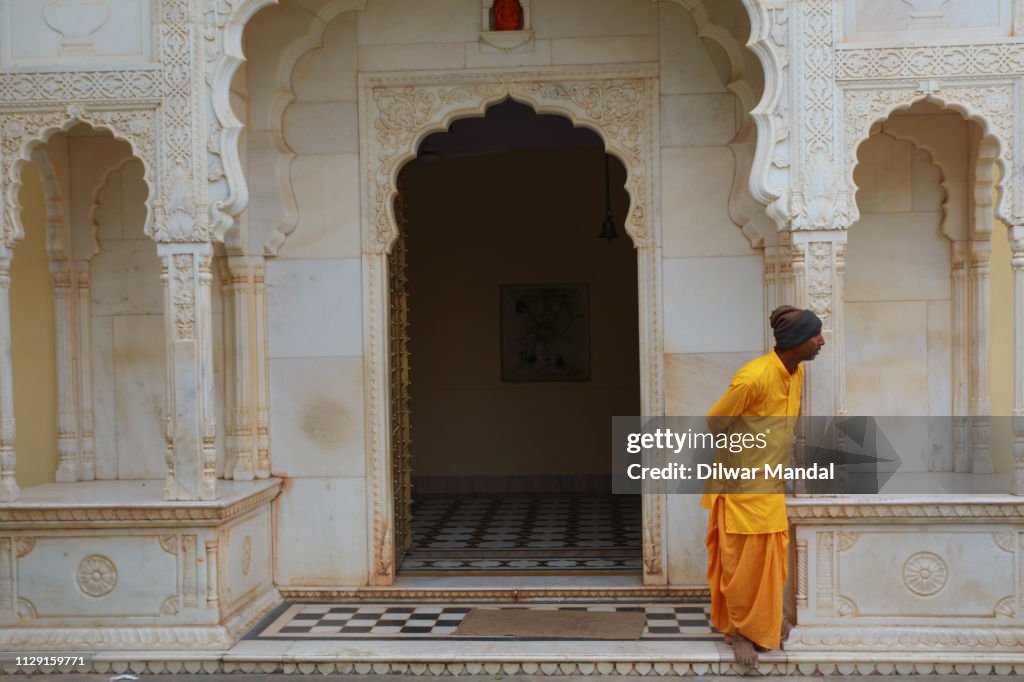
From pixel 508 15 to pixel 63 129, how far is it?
2.39m

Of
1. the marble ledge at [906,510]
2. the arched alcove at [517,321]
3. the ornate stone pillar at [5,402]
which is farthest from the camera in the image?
the arched alcove at [517,321]

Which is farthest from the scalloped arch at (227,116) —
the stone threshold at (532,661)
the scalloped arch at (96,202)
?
the stone threshold at (532,661)

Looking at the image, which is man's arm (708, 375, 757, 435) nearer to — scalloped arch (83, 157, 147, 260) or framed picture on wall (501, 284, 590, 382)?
scalloped arch (83, 157, 147, 260)

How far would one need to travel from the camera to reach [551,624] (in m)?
5.56

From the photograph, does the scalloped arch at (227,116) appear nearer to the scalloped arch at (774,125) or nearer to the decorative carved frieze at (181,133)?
the decorative carved frieze at (181,133)

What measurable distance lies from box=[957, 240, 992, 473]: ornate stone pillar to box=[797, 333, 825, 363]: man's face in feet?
5.39

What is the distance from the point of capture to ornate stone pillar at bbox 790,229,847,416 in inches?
199

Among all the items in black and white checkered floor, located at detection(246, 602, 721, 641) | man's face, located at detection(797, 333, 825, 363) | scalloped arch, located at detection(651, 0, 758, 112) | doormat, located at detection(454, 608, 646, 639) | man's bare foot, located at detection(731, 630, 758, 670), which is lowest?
black and white checkered floor, located at detection(246, 602, 721, 641)

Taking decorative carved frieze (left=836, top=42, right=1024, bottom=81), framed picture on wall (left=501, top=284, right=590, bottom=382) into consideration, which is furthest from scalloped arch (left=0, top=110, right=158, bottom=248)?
framed picture on wall (left=501, top=284, right=590, bottom=382)

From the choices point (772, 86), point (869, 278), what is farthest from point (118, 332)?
point (869, 278)

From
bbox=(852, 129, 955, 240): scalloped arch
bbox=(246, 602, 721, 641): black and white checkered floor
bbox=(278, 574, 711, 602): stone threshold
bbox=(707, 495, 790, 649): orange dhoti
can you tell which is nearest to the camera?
bbox=(707, 495, 790, 649): orange dhoti

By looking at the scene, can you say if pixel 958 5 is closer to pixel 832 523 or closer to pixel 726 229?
pixel 726 229

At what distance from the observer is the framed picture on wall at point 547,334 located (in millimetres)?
10477

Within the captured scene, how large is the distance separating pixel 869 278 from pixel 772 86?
4.89 ft
